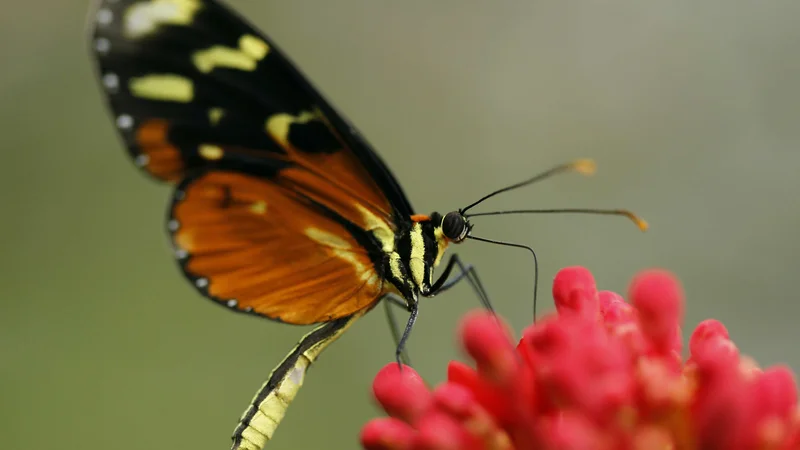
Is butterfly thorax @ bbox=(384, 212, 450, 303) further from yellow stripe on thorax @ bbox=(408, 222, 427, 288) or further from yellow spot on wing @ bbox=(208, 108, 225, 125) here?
yellow spot on wing @ bbox=(208, 108, 225, 125)

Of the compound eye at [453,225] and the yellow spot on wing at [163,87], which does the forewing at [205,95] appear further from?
the compound eye at [453,225]

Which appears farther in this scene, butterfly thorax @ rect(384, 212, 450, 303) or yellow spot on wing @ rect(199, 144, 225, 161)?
butterfly thorax @ rect(384, 212, 450, 303)

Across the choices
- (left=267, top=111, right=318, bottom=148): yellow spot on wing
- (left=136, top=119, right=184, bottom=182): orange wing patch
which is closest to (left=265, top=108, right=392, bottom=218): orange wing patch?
(left=267, top=111, right=318, bottom=148): yellow spot on wing

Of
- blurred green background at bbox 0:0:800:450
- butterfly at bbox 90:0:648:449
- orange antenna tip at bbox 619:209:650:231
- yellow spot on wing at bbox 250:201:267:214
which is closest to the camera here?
orange antenna tip at bbox 619:209:650:231

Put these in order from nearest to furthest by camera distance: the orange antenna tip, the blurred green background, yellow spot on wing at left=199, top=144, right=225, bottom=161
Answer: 1. the orange antenna tip
2. yellow spot on wing at left=199, top=144, right=225, bottom=161
3. the blurred green background

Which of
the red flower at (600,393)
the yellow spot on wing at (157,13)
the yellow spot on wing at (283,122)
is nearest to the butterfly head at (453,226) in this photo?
the yellow spot on wing at (283,122)

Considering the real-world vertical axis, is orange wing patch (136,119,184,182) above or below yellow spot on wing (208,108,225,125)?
below

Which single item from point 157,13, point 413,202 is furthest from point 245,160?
point 413,202

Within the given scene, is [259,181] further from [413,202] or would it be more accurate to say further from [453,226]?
[413,202]

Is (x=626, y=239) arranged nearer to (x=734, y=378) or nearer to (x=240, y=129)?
(x=240, y=129)
